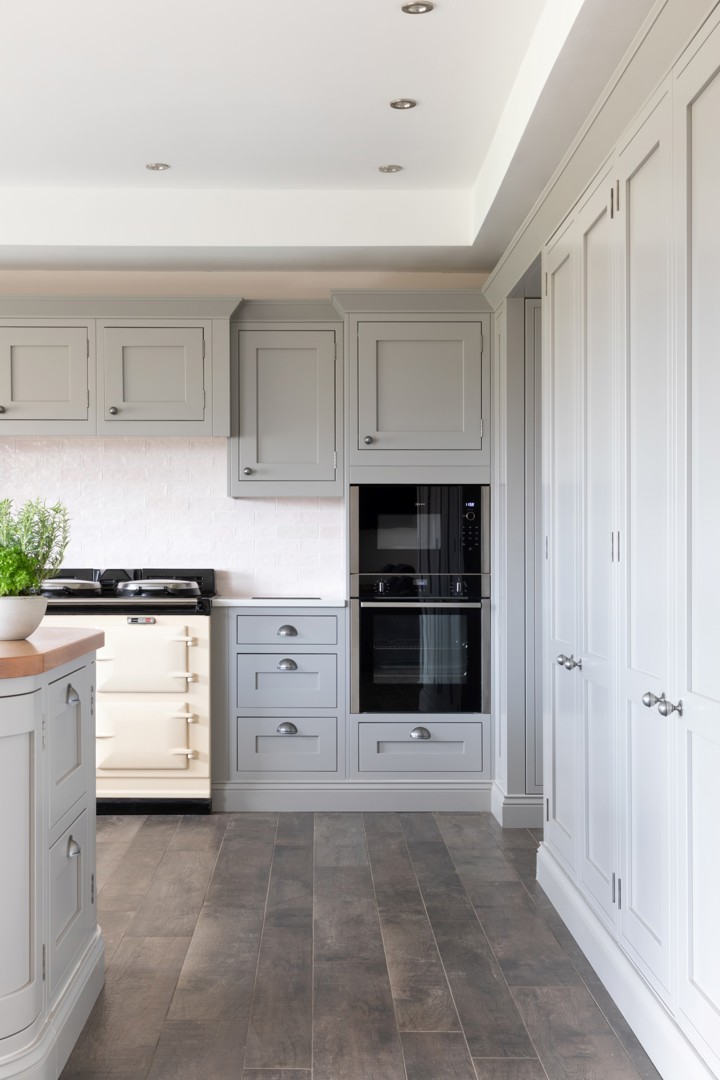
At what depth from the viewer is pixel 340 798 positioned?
4441mm

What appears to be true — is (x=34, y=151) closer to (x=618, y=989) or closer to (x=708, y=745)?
Result: (x=708, y=745)

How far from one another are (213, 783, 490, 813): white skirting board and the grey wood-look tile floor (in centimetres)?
33

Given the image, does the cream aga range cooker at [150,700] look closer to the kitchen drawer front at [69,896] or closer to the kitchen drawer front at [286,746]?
the kitchen drawer front at [286,746]

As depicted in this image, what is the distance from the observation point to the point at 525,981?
2668mm

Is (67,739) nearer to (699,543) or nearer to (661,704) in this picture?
(661,704)

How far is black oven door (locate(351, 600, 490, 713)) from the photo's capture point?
14.6ft

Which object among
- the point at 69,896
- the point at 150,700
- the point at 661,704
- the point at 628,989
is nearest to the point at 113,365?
the point at 150,700

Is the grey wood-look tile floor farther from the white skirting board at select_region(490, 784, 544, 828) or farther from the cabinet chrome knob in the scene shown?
the cabinet chrome knob

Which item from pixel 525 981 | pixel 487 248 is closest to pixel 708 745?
pixel 525 981

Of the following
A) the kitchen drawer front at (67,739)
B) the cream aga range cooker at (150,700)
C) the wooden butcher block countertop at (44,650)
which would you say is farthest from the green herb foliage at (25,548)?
the cream aga range cooker at (150,700)

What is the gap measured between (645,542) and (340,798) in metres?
2.51

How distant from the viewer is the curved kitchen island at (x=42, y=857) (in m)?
2.00

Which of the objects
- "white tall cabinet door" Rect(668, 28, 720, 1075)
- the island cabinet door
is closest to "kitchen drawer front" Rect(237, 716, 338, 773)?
the island cabinet door

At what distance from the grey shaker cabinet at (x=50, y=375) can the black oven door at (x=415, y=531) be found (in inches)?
53.8
